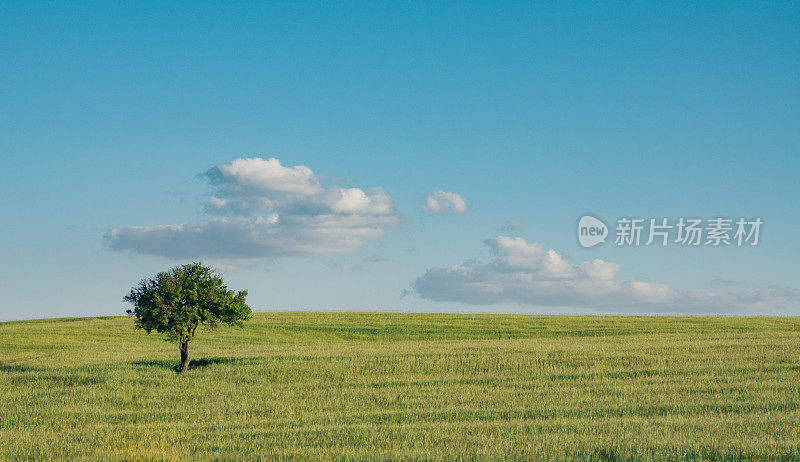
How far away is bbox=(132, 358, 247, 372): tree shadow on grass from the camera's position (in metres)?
34.4

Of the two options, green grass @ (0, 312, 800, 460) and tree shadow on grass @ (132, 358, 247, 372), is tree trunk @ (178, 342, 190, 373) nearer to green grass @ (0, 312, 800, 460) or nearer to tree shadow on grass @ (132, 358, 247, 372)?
tree shadow on grass @ (132, 358, 247, 372)

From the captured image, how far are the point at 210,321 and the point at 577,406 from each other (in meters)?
20.4

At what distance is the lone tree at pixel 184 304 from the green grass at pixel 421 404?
2086mm

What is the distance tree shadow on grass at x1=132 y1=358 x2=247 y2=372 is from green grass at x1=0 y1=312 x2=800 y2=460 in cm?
24

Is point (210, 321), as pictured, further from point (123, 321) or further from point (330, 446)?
point (123, 321)

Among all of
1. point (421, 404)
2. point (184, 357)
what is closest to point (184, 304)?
point (184, 357)

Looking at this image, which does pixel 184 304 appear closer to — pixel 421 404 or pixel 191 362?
pixel 191 362

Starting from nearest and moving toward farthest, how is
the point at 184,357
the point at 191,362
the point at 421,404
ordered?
the point at 421,404
the point at 184,357
the point at 191,362

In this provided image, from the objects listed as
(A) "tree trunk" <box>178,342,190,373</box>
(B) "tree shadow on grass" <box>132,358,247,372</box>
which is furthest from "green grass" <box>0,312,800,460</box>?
(A) "tree trunk" <box>178,342,190,373</box>

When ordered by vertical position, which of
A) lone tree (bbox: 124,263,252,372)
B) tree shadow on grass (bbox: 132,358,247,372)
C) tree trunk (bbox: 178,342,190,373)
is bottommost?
tree shadow on grass (bbox: 132,358,247,372)

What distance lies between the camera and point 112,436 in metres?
18.6

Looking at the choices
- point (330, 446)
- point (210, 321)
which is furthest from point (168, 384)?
point (330, 446)

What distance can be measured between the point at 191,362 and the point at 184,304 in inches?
156

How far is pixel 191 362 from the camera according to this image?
36188 millimetres
